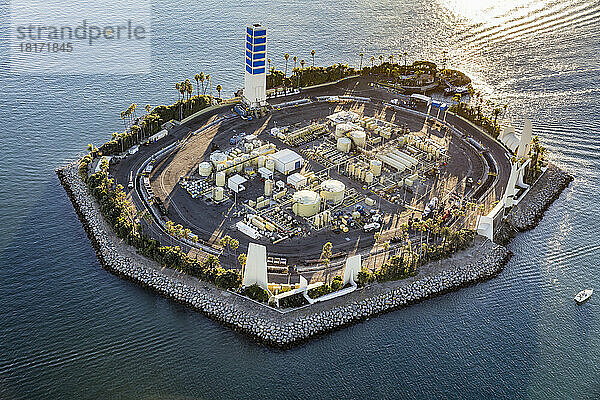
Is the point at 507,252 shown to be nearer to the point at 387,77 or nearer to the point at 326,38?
the point at 387,77

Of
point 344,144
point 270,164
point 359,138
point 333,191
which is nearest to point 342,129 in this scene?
point 359,138

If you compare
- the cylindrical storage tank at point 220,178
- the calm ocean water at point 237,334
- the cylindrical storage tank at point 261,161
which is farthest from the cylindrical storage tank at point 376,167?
the calm ocean water at point 237,334

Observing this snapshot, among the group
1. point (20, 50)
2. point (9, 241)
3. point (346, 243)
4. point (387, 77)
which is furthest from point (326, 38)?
point (9, 241)

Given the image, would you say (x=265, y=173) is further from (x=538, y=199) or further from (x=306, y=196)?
(x=538, y=199)

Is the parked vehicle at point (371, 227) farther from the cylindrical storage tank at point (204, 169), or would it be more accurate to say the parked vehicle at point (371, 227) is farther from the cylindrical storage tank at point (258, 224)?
the cylindrical storage tank at point (204, 169)

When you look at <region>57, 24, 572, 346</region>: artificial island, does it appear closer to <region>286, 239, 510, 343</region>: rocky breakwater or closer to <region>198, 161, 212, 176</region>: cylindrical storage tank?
<region>286, 239, 510, 343</region>: rocky breakwater

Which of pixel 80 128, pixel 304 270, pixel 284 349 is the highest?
pixel 80 128
